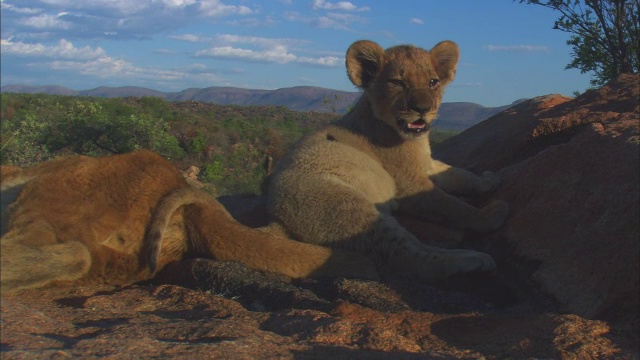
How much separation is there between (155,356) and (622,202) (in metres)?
3.35

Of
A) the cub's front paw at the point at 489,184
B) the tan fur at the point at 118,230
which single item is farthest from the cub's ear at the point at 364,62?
the tan fur at the point at 118,230

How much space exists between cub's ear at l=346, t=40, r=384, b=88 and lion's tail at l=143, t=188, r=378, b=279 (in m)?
2.55

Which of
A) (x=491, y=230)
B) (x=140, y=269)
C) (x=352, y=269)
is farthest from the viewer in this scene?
(x=491, y=230)

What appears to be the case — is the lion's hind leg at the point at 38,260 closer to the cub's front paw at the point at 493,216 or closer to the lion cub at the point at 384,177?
the lion cub at the point at 384,177

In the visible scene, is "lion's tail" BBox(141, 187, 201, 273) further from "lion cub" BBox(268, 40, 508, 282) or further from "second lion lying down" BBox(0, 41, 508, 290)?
"lion cub" BBox(268, 40, 508, 282)

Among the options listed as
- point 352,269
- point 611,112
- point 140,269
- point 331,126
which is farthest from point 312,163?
point 611,112

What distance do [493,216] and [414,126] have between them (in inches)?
50.5

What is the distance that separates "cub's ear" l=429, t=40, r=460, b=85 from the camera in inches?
292

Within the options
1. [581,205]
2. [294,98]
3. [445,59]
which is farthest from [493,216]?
[294,98]

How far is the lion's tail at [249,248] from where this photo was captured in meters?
5.42

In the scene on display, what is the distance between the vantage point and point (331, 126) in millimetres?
7625

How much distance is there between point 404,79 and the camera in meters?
7.00

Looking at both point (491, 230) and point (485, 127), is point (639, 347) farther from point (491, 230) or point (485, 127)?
point (485, 127)

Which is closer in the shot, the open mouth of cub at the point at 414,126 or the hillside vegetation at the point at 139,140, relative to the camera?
the open mouth of cub at the point at 414,126
